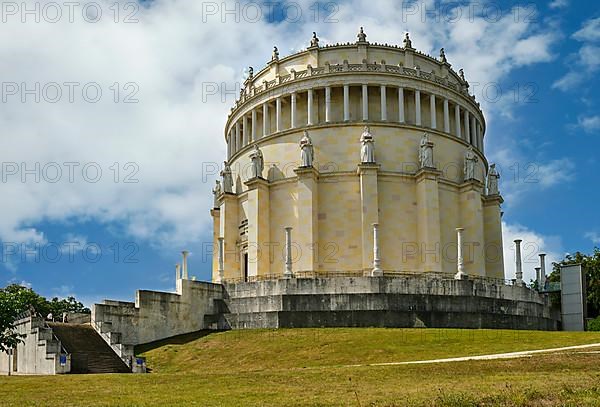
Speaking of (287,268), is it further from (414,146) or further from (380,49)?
(380,49)

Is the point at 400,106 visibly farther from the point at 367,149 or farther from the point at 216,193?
the point at 216,193

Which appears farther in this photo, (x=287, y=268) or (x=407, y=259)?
(x=407, y=259)

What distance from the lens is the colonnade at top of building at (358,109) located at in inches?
2126

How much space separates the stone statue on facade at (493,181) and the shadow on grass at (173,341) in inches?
1141

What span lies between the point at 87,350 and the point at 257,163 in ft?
76.6

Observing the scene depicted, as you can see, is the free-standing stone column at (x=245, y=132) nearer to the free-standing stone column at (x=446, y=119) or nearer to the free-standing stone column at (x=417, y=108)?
the free-standing stone column at (x=417, y=108)

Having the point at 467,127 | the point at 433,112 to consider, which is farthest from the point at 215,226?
the point at 467,127

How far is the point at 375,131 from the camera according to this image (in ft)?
175

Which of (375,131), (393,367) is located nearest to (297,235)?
(375,131)

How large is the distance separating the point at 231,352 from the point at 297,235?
17.6 m

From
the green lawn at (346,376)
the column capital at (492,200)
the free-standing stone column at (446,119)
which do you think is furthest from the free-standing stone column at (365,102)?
the green lawn at (346,376)

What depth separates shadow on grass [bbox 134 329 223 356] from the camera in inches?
1550

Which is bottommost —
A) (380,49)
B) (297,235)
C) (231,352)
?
(231,352)

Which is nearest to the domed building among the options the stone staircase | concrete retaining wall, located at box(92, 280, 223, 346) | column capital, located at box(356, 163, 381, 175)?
column capital, located at box(356, 163, 381, 175)
